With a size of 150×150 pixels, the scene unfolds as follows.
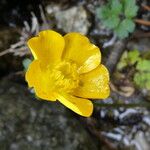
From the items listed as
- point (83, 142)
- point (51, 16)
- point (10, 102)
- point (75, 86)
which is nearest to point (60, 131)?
point (83, 142)

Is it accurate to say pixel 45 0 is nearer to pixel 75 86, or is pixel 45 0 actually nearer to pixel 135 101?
pixel 135 101

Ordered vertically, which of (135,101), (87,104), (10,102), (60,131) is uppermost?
(87,104)

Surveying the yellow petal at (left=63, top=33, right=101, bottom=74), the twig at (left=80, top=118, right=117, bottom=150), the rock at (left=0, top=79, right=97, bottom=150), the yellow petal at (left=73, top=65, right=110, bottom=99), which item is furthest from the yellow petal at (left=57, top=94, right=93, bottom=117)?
the twig at (left=80, top=118, right=117, bottom=150)

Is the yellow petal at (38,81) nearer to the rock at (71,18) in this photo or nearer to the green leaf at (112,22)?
the green leaf at (112,22)

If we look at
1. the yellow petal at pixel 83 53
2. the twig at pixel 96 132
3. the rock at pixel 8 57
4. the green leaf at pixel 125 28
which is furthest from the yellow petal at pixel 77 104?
the rock at pixel 8 57

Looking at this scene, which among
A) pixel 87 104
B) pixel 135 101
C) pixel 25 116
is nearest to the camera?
pixel 87 104

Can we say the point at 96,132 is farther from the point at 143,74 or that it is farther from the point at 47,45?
the point at 47,45

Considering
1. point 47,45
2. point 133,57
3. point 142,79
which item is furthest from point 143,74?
point 47,45
